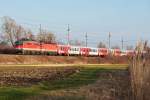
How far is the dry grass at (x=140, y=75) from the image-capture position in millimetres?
8969

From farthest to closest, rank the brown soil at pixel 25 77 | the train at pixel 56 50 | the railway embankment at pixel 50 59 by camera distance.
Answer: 1. the train at pixel 56 50
2. the railway embankment at pixel 50 59
3. the brown soil at pixel 25 77

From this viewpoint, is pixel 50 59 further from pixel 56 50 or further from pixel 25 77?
pixel 25 77

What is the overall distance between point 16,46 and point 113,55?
24.0 m

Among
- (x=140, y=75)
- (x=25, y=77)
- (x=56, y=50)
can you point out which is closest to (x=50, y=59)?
(x=56, y=50)

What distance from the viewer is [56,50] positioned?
65688 millimetres

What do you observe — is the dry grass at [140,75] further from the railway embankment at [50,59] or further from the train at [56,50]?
the train at [56,50]

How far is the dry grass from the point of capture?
29.4 ft

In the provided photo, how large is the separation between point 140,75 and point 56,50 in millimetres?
56755

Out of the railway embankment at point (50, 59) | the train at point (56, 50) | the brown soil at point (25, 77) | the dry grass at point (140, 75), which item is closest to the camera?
the dry grass at point (140, 75)

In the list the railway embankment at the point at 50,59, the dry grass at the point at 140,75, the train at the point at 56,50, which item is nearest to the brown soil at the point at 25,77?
the dry grass at the point at 140,75

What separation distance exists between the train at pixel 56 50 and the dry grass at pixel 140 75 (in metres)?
46.6

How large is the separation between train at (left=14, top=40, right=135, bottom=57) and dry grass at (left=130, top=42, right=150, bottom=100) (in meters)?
46.6

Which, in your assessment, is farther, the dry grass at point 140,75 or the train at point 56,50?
the train at point 56,50

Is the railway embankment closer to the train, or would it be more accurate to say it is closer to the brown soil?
the train
